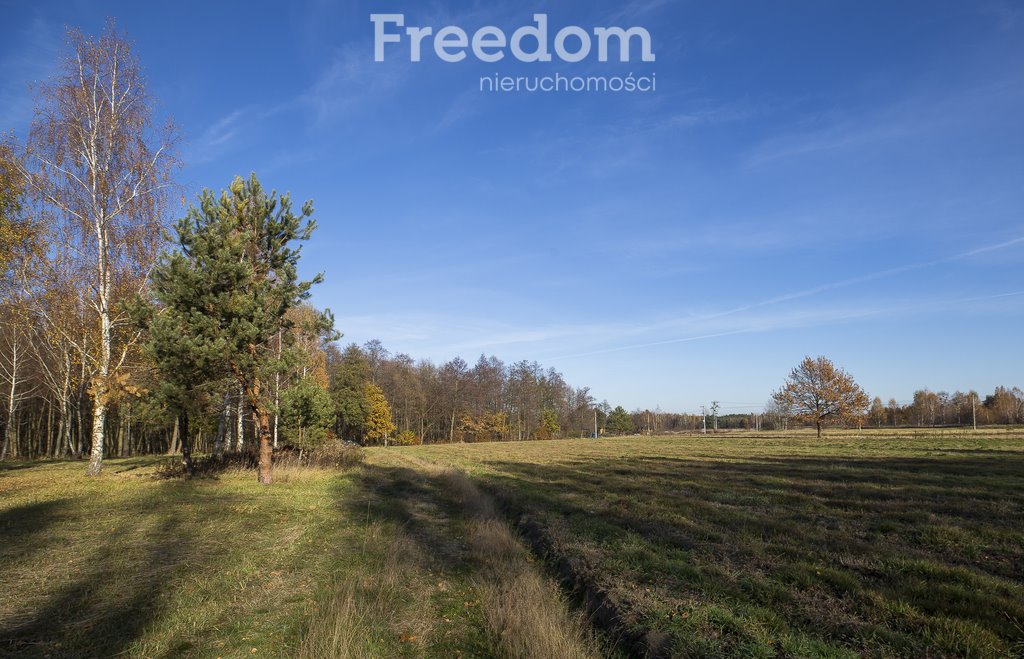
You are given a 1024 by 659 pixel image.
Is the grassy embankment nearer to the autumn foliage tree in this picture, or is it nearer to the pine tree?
the pine tree

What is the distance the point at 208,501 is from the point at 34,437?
55740mm

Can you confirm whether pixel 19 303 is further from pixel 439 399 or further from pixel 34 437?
pixel 439 399

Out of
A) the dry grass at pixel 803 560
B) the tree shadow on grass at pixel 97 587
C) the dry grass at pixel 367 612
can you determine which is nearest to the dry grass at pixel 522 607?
the dry grass at pixel 803 560

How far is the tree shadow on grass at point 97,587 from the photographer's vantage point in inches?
206

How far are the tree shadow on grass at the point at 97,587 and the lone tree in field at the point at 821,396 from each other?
5752 centimetres

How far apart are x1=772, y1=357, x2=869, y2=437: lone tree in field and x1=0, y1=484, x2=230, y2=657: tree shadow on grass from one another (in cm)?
5752

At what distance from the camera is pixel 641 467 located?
2383cm

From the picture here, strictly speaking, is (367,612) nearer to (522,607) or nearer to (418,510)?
(522,607)

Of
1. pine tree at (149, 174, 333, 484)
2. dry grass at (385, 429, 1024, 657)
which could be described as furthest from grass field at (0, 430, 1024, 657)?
pine tree at (149, 174, 333, 484)

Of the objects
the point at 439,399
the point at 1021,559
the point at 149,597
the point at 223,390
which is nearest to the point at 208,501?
the point at 223,390

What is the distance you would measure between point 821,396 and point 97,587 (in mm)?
59657

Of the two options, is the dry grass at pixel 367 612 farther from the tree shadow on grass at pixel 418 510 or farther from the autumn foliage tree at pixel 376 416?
the autumn foliage tree at pixel 376 416

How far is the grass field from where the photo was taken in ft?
17.6

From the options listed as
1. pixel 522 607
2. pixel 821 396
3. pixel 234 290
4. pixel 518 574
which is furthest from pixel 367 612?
pixel 821 396
